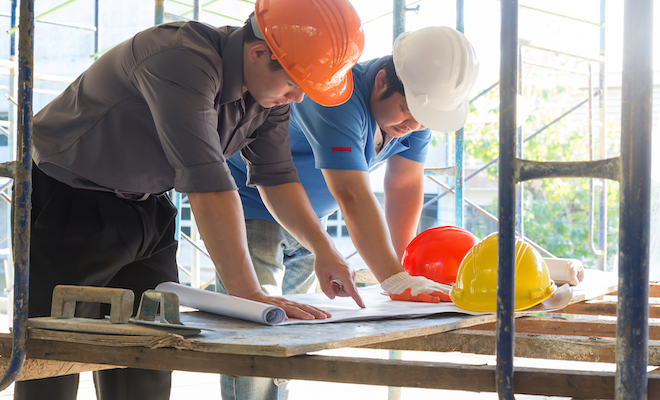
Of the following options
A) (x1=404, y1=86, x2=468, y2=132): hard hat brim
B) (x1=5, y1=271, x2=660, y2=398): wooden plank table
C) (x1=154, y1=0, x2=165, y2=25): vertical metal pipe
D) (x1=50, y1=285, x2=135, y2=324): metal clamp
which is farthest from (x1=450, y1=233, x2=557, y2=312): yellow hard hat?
(x1=154, y1=0, x2=165, y2=25): vertical metal pipe

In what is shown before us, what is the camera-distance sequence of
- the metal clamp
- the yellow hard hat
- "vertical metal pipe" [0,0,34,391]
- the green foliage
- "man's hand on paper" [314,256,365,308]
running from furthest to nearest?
the green foliage
"man's hand on paper" [314,256,365,308]
the yellow hard hat
the metal clamp
"vertical metal pipe" [0,0,34,391]

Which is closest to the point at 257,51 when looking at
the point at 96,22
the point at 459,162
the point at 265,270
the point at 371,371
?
the point at 371,371

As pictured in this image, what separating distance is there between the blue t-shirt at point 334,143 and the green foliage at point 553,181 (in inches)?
471

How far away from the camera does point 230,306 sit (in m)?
1.63

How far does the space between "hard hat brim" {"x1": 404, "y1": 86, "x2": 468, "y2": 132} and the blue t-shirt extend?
0.20 metres

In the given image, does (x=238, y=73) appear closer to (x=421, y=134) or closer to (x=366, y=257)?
(x=366, y=257)

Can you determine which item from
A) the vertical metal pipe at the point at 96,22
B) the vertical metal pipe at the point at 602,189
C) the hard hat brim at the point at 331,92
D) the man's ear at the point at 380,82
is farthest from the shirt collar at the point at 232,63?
the vertical metal pipe at the point at 96,22

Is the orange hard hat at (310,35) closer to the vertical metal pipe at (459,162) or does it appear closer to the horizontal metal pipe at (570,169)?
the horizontal metal pipe at (570,169)

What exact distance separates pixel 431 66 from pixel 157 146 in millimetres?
1246

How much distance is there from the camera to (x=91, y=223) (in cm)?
195

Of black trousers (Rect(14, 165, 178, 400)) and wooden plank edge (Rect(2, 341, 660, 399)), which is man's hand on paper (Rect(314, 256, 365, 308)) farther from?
wooden plank edge (Rect(2, 341, 660, 399))

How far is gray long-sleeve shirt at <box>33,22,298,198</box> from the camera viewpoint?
5.50 ft

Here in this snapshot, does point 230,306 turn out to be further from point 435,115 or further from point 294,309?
point 435,115

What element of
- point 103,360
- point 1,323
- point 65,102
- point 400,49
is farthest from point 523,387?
point 1,323
